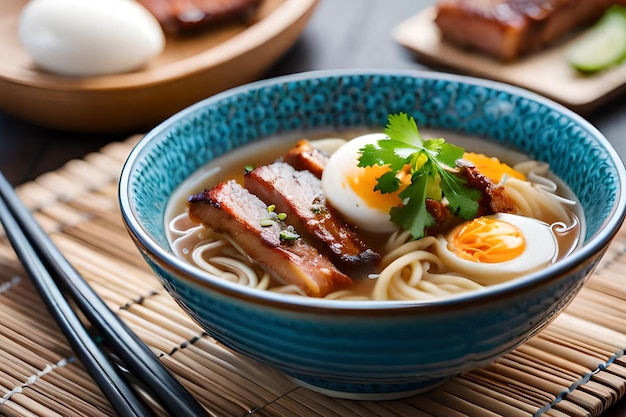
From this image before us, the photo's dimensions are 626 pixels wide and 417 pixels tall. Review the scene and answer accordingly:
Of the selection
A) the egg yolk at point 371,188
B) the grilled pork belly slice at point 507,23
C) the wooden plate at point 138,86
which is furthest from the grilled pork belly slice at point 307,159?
the grilled pork belly slice at point 507,23

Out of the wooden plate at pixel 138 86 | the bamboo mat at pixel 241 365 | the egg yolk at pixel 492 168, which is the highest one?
the egg yolk at pixel 492 168

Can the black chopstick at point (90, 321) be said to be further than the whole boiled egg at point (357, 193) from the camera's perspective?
No

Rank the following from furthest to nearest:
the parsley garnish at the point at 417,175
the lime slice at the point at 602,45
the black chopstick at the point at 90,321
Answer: the lime slice at the point at 602,45 < the parsley garnish at the point at 417,175 < the black chopstick at the point at 90,321

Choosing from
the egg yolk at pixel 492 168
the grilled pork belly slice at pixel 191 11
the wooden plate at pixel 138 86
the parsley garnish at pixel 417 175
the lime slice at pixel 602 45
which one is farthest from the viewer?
the grilled pork belly slice at pixel 191 11

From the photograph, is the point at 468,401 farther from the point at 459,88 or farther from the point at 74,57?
the point at 74,57

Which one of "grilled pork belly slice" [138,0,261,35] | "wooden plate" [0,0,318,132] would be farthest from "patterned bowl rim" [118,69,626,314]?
"grilled pork belly slice" [138,0,261,35]

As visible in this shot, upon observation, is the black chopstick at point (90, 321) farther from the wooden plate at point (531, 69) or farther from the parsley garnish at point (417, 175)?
the wooden plate at point (531, 69)

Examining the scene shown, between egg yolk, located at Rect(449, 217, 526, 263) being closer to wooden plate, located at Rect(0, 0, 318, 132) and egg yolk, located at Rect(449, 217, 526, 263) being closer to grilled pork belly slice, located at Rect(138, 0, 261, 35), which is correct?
wooden plate, located at Rect(0, 0, 318, 132)
